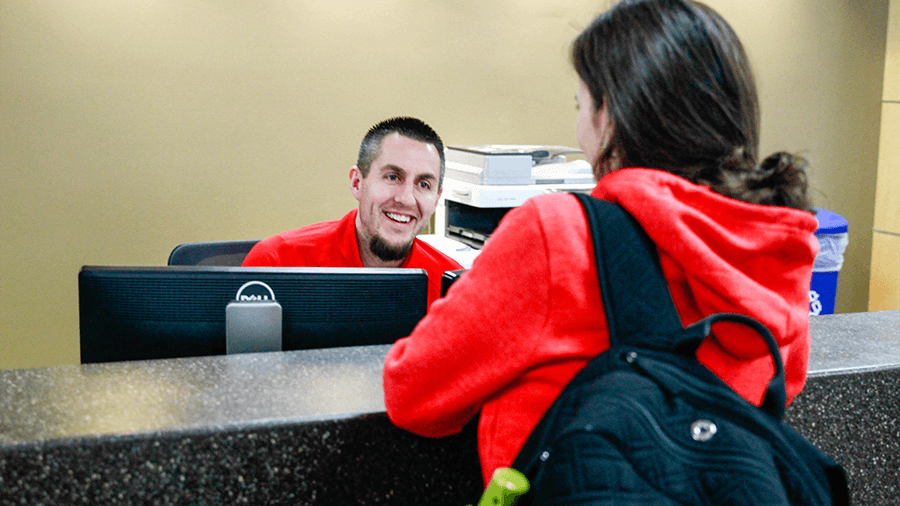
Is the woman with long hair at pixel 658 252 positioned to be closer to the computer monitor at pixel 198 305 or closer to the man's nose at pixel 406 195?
the computer monitor at pixel 198 305

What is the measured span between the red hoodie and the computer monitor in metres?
0.40

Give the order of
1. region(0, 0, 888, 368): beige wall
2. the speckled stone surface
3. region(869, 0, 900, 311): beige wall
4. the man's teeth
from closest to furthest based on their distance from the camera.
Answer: the speckled stone surface → the man's teeth → region(0, 0, 888, 368): beige wall → region(869, 0, 900, 311): beige wall

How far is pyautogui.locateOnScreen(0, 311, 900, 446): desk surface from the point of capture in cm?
71

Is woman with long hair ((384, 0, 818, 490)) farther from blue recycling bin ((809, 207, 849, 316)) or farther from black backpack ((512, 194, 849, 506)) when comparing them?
blue recycling bin ((809, 207, 849, 316))

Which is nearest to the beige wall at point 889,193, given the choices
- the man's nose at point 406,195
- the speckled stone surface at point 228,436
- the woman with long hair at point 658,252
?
the man's nose at point 406,195

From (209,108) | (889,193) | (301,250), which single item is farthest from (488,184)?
(889,193)

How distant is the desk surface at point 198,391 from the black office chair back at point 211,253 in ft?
3.78

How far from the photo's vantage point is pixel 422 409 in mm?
688

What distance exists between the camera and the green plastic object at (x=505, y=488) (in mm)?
562

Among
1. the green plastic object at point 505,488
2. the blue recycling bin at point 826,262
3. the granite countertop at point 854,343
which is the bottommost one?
the blue recycling bin at point 826,262

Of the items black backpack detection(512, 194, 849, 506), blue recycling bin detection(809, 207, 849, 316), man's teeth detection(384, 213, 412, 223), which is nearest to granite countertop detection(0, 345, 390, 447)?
black backpack detection(512, 194, 849, 506)

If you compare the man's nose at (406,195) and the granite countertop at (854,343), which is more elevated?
the man's nose at (406,195)

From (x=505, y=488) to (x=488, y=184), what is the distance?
85.5 inches

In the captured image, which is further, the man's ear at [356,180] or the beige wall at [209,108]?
the beige wall at [209,108]
